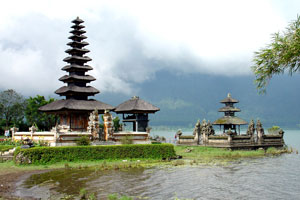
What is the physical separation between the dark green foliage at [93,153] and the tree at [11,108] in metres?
42.3

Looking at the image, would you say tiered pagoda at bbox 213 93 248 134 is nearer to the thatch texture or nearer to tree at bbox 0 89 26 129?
the thatch texture

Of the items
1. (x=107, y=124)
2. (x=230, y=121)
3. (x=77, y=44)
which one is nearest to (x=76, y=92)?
(x=77, y=44)

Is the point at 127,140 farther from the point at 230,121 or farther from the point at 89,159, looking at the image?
the point at 230,121

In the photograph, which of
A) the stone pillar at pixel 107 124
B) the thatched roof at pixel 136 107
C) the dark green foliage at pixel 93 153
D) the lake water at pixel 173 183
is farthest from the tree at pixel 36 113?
the lake water at pixel 173 183

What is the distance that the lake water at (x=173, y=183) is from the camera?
19.8 m

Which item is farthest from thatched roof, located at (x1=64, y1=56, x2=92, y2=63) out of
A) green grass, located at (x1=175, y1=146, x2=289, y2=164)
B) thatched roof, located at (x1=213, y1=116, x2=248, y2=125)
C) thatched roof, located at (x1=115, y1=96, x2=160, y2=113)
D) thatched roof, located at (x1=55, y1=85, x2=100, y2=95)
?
thatched roof, located at (x1=213, y1=116, x2=248, y2=125)

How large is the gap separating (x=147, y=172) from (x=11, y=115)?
51.7 meters

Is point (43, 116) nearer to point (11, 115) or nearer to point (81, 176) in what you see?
point (11, 115)

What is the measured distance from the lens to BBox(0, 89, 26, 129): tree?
6888 cm

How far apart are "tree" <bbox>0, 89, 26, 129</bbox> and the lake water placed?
48.0m

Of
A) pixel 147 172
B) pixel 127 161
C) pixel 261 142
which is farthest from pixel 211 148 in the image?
pixel 147 172

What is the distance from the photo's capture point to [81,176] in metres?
24.9

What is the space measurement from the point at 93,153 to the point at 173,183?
11.9m

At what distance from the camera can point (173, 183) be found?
23078 mm
